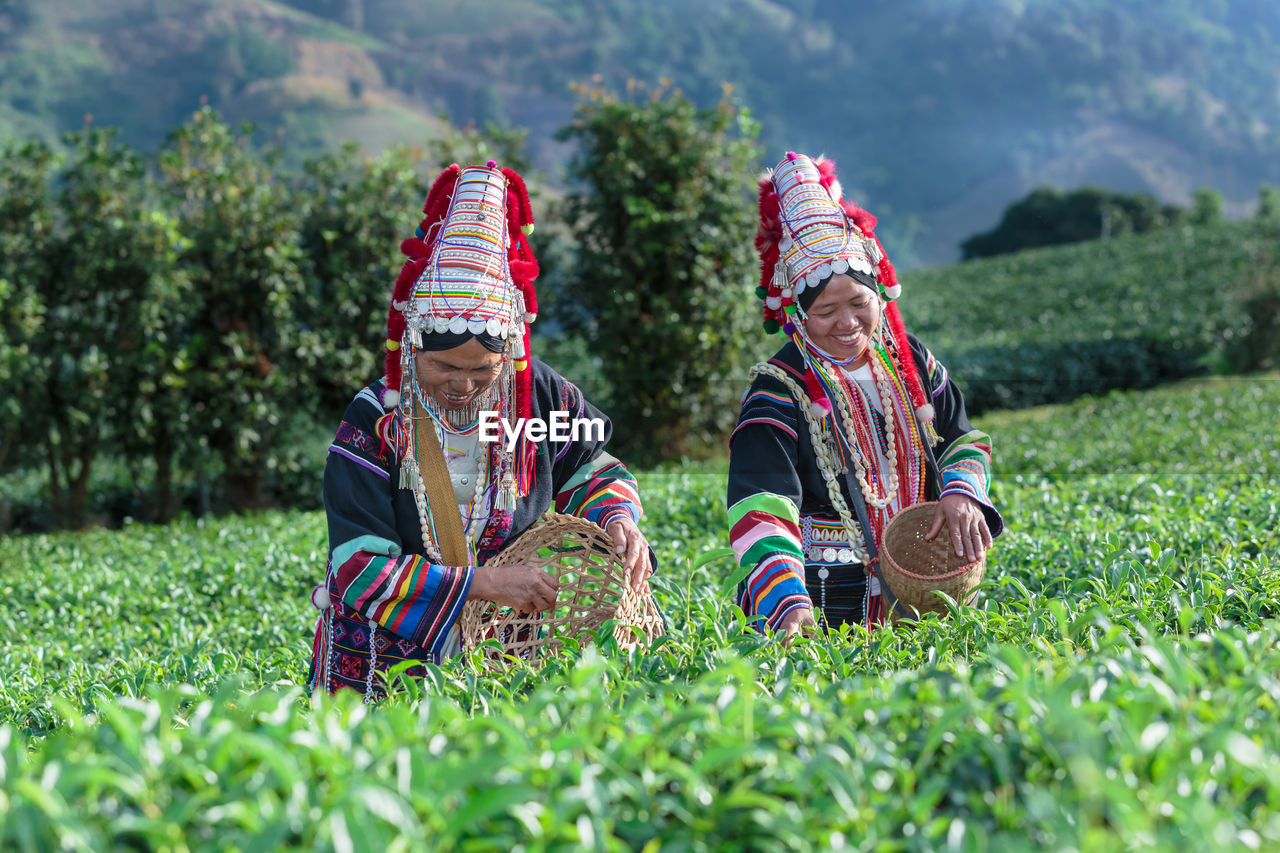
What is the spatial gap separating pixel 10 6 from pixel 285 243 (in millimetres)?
114786

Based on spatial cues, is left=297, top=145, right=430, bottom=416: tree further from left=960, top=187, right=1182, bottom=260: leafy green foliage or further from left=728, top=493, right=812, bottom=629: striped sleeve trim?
left=960, top=187, right=1182, bottom=260: leafy green foliage

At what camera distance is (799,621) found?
2576 millimetres

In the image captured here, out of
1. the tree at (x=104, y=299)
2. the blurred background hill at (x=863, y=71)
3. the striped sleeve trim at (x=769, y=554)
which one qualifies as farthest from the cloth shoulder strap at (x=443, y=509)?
the blurred background hill at (x=863, y=71)

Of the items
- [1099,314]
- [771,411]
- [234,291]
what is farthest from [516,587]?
[1099,314]

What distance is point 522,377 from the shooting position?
3027mm

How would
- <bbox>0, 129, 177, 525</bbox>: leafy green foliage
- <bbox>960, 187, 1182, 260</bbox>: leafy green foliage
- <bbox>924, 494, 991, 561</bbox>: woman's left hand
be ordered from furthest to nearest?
<bbox>960, 187, 1182, 260</bbox>: leafy green foliage → <bbox>0, 129, 177, 525</bbox>: leafy green foliage → <bbox>924, 494, 991, 561</bbox>: woman's left hand

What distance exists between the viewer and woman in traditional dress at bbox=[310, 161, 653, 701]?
275cm

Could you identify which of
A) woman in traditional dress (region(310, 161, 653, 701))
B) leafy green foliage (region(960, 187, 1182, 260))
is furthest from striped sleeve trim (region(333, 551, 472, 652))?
leafy green foliage (region(960, 187, 1182, 260))

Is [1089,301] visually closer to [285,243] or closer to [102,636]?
[285,243]

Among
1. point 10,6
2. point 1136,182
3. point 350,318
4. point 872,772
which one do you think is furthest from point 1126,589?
point 1136,182

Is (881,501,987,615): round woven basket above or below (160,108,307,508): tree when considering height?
below

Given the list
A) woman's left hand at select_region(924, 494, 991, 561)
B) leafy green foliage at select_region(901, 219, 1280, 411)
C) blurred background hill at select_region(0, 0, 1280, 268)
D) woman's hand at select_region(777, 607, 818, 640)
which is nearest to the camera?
woman's hand at select_region(777, 607, 818, 640)

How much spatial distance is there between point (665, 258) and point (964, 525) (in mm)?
7197

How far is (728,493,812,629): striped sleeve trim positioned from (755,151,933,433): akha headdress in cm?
38
